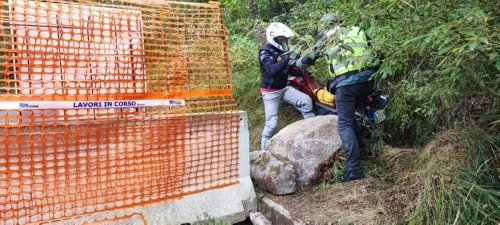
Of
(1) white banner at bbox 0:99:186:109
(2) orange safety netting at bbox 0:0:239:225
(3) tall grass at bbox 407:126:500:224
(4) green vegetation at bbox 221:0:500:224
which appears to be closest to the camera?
(4) green vegetation at bbox 221:0:500:224

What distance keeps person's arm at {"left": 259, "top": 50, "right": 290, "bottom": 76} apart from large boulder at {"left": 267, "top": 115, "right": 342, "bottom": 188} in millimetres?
820

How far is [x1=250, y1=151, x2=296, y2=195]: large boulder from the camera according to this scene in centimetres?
Answer: 425

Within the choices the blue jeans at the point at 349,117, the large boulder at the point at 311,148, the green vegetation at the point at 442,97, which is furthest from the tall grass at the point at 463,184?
the large boulder at the point at 311,148

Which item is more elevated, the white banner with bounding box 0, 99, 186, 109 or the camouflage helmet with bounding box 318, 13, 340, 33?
the camouflage helmet with bounding box 318, 13, 340, 33

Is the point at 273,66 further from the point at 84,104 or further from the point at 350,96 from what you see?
the point at 84,104

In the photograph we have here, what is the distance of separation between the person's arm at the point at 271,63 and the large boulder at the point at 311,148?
2.69ft

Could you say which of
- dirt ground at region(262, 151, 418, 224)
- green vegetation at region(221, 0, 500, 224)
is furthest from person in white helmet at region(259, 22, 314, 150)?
dirt ground at region(262, 151, 418, 224)

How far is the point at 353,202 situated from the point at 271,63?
2.17m

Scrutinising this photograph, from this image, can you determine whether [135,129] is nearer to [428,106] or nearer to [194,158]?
[194,158]

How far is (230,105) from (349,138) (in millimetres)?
1295

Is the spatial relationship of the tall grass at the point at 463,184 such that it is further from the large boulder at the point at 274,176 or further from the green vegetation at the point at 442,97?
the large boulder at the point at 274,176

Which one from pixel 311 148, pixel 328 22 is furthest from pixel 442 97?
pixel 311 148

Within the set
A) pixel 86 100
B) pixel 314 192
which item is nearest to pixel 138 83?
pixel 86 100

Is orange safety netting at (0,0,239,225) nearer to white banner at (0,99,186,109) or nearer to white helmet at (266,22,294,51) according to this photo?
white banner at (0,99,186,109)
